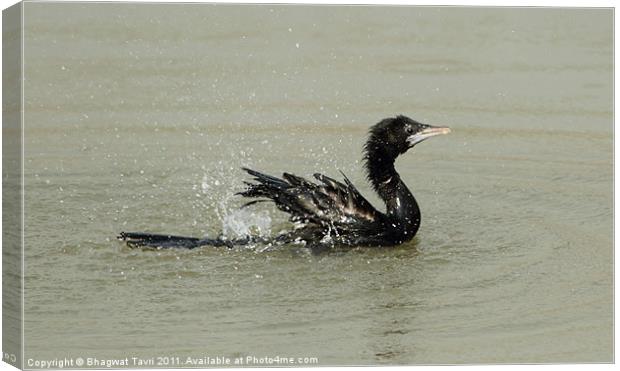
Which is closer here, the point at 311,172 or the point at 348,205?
the point at 348,205

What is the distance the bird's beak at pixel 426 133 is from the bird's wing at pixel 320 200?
1.50ft

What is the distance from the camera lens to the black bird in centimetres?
1085

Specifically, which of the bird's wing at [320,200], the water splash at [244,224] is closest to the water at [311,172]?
the water splash at [244,224]

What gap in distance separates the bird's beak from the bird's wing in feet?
1.50

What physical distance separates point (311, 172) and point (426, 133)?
0.75 meters

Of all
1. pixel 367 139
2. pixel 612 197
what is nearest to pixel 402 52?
pixel 367 139

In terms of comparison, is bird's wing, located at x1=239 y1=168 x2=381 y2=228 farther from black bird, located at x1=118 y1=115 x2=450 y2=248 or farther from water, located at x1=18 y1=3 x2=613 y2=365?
water, located at x1=18 y1=3 x2=613 y2=365

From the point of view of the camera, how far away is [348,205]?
1094cm

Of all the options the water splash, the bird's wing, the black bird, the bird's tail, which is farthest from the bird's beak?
the bird's tail

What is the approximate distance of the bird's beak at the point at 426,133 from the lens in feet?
35.7

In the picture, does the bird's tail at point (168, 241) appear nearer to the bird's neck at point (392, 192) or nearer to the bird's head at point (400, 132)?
the bird's neck at point (392, 192)

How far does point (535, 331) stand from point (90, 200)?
2.63 m

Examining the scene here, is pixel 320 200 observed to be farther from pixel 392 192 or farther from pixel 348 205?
pixel 392 192

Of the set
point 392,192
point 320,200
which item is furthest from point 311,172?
point 392,192
